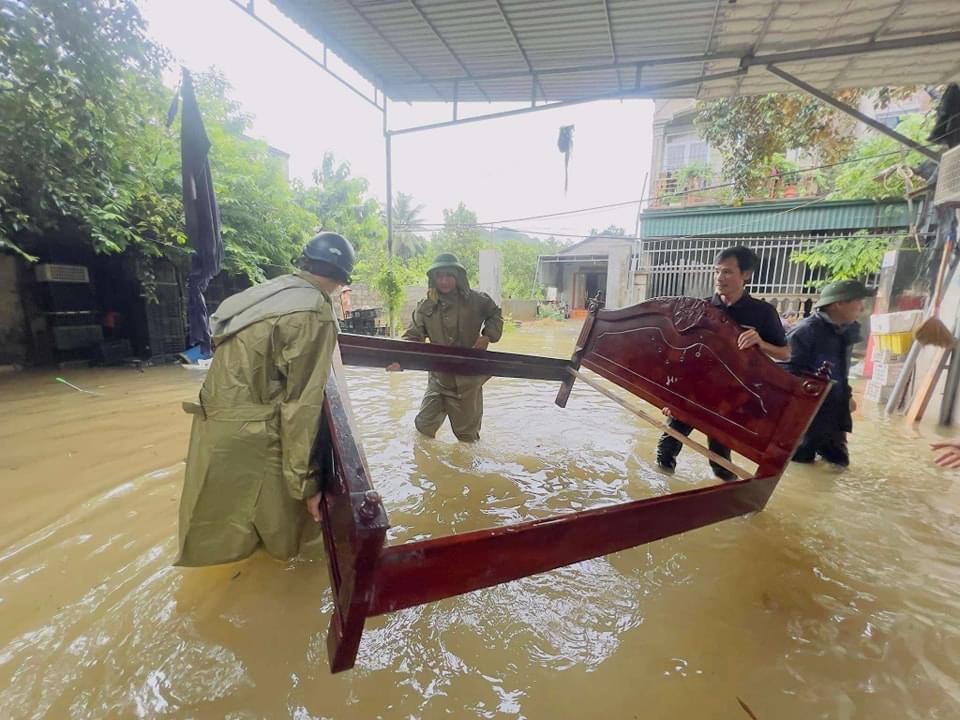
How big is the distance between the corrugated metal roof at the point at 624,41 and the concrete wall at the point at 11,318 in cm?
681

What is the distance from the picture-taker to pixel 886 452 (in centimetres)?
414

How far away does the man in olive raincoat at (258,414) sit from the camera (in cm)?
174

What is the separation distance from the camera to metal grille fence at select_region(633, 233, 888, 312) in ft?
34.2

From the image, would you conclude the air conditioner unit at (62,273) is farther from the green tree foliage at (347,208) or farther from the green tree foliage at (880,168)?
the green tree foliage at (880,168)

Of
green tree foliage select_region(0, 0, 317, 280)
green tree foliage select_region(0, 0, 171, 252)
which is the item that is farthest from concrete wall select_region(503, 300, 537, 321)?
green tree foliage select_region(0, 0, 171, 252)

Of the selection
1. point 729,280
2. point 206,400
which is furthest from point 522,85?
point 206,400

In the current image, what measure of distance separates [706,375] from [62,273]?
9.44 metres

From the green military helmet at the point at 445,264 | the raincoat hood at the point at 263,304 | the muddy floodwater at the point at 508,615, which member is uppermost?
the green military helmet at the point at 445,264

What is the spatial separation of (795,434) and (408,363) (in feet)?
7.36

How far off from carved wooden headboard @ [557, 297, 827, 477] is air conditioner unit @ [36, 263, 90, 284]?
8.49 metres

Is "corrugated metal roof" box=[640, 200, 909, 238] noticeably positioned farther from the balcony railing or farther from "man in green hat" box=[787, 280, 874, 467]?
"man in green hat" box=[787, 280, 874, 467]

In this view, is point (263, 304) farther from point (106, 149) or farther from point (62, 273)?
point (62, 273)

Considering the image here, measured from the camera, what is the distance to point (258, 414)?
71.1 inches

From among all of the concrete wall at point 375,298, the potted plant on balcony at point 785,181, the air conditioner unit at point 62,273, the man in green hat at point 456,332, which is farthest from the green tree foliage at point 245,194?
the potted plant on balcony at point 785,181
